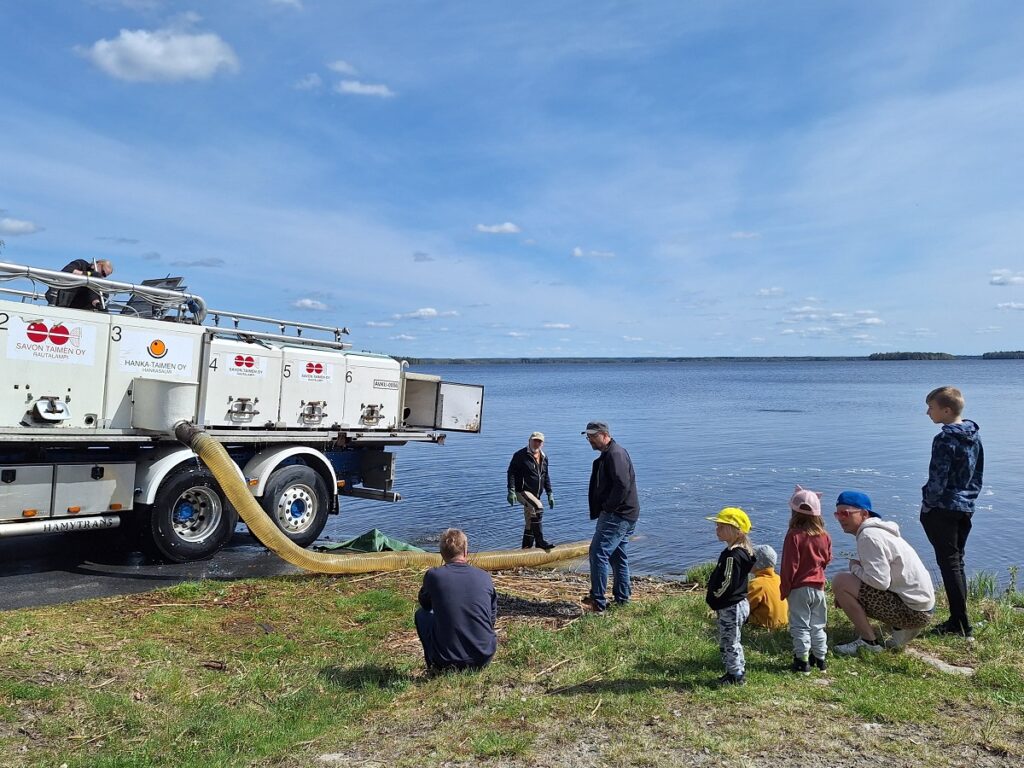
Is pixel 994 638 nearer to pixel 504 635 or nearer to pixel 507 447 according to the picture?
pixel 504 635

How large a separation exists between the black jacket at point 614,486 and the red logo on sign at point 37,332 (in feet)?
20.4

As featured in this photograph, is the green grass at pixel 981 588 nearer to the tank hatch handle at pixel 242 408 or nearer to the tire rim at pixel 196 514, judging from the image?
the tank hatch handle at pixel 242 408

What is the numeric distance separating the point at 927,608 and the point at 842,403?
5841cm

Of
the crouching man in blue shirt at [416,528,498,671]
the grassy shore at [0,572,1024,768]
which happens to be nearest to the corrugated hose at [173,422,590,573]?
the grassy shore at [0,572,1024,768]

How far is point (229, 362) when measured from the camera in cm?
1095

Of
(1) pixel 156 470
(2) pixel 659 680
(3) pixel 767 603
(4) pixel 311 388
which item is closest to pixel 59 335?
(1) pixel 156 470

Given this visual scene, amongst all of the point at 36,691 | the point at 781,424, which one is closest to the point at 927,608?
the point at 36,691

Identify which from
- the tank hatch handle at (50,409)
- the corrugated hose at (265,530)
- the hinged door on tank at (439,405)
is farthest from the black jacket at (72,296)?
the hinged door on tank at (439,405)

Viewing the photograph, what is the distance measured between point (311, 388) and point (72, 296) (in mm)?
3279

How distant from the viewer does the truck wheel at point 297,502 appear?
11445 mm

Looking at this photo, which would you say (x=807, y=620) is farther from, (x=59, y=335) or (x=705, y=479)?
(x=705, y=479)

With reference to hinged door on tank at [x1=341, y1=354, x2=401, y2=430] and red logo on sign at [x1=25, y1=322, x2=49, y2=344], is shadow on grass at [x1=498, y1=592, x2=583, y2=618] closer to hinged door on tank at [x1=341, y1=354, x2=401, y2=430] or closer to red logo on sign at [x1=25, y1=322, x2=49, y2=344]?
hinged door on tank at [x1=341, y1=354, x2=401, y2=430]

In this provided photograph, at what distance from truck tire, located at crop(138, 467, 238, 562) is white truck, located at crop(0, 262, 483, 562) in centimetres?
2

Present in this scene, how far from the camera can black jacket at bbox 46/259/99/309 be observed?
9922mm
